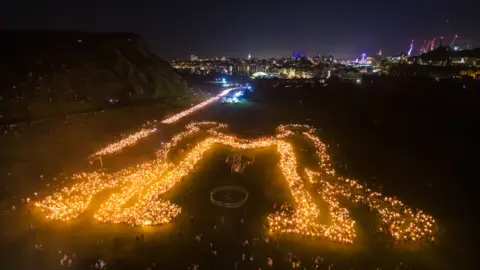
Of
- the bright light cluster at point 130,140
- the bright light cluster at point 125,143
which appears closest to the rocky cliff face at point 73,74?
the bright light cluster at point 130,140

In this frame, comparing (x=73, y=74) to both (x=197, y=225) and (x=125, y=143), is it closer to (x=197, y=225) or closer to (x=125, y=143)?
(x=125, y=143)

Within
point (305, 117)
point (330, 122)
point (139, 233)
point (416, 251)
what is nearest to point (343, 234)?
point (416, 251)

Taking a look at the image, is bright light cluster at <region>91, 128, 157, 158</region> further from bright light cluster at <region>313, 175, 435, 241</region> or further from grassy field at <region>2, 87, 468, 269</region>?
bright light cluster at <region>313, 175, 435, 241</region>

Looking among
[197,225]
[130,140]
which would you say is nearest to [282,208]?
[197,225]

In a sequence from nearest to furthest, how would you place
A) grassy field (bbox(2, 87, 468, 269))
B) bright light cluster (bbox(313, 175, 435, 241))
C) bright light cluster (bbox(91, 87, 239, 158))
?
grassy field (bbox(2, 87, 468, 269)) → bright light cluster (bbox(313, 175, 435, 241)) → bright light cluster (bbox(91, 87, 239, 158))

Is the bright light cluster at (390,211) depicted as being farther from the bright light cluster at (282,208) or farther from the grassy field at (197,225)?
the grassy field at (197,225)

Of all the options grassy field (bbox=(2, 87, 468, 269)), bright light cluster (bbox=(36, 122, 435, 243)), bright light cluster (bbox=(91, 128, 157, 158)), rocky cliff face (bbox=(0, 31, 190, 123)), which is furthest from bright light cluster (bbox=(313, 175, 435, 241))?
rocky cliff face (bbox=(0, 31, 190, 123))
